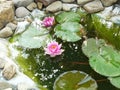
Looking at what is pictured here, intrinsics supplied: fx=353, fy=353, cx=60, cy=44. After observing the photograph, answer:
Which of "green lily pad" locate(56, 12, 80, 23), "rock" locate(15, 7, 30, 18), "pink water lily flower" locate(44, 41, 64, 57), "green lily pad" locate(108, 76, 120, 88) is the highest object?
"rock" locate(15, 7, 30, 18)

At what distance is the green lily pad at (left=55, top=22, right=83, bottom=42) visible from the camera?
9.57 ft

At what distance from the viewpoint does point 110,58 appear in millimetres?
2613

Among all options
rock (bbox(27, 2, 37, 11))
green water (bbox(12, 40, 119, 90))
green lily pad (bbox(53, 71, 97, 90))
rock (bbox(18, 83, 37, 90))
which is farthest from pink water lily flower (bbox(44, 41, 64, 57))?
rock (bbox(27, 2, 37, 11))

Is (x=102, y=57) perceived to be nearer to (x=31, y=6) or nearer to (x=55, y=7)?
(x=55, y=7)

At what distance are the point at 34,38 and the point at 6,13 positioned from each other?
1.13ft

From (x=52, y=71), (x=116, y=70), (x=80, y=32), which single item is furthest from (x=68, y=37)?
(x=116, y=70)

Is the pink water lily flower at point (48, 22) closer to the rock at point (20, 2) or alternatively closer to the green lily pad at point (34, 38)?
the green lily pad at point (34, 38)

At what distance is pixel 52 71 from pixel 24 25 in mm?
647

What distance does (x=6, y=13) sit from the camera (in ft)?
10.0

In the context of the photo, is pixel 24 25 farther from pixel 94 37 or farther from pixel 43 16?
pixel 94 37

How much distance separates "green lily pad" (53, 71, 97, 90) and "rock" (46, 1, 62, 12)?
83cm

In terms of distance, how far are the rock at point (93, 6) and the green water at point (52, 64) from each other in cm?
41

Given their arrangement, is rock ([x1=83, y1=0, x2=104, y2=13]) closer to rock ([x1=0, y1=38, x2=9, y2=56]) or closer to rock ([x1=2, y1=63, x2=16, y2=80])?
rock ([x1=0, y1=38, x2=9, y2=56])

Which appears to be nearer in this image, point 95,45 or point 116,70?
point 116,70
